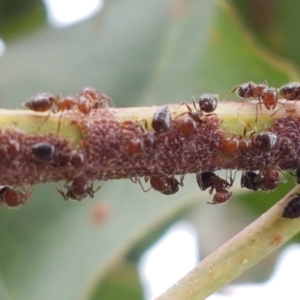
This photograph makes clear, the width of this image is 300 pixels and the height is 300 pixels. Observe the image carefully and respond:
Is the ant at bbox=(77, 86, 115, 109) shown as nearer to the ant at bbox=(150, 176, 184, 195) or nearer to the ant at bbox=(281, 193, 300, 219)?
the ant at bbox=(150, 176, 184, 195)

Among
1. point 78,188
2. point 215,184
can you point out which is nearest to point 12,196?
point 78,188

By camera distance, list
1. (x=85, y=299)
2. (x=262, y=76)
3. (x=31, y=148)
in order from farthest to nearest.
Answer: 1. (x=262, y=76)
2. (x=85, y=299)
3. (x=31, y=148)

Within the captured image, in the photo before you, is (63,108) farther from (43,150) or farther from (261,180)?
(261,180)

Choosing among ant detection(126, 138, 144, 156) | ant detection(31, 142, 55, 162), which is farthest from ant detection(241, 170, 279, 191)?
ant detection(31, 142, 55, 162)

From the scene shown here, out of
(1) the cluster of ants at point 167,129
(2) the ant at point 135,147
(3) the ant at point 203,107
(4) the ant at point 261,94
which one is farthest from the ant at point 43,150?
(4) the ant at point 261,94

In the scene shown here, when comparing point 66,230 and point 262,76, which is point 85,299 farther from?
point 262,76

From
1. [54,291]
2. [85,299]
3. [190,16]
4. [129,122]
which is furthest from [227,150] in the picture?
[190,16]
